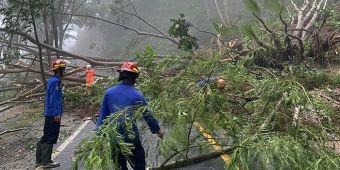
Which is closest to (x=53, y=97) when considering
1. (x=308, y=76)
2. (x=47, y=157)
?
(x=47, y=157)

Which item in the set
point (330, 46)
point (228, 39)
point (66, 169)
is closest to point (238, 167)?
point (66, 169)

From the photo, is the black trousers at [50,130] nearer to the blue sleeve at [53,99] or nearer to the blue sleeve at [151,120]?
the blue sleeve at [53,99]

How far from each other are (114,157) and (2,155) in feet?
14.4

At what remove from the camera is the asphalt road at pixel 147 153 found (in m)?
4.96

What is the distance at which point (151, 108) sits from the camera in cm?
454

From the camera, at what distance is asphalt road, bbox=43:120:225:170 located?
4961 mm

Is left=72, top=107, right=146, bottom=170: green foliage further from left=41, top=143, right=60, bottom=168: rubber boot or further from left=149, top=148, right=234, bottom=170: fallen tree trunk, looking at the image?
left=41, top=143, right=60, bottom=168: rubber boot

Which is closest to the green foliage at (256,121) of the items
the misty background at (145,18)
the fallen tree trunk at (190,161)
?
the fallen tree trunk at (190,161)

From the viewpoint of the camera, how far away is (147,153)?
498cm

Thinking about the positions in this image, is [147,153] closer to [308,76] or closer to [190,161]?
[190,161]

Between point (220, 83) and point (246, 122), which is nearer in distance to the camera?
point (246, 122)

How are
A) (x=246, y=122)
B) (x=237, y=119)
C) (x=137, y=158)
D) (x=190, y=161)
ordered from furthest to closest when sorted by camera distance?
1. (x=190, y=161)
2. (x=246, y=122)
3. (x=237, y=119)
4. (x=137, y=158)

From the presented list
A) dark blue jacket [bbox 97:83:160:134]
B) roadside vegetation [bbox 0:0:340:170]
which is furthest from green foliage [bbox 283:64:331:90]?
dark blue jacket [bbox 97:83:160:134]

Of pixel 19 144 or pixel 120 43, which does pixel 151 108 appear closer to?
pixel 19 144
